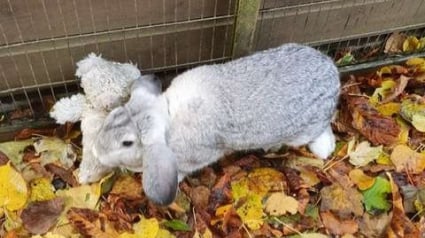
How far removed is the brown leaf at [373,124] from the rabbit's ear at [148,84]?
113cm

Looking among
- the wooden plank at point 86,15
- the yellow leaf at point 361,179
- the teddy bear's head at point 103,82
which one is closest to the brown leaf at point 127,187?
the teddy bear's head at point 103,82

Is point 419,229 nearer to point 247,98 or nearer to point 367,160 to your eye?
point 367,160

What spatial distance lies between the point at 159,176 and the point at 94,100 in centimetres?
57

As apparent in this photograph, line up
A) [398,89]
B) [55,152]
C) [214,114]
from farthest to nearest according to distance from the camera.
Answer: [398,89] → [55,152] → [214,114]

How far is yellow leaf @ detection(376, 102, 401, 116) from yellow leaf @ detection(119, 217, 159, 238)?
1406 mm

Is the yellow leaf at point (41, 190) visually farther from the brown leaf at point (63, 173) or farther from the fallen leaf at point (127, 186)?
the fallen leaf at point (127, 186)

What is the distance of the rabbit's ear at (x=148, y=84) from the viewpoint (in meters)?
2.70

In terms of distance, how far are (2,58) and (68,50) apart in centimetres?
31

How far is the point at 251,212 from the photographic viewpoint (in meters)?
2.85

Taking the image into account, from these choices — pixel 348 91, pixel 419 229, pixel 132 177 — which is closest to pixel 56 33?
pixel 132 177

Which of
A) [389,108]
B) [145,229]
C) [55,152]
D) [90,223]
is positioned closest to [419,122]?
[389,108]

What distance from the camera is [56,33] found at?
276 cm

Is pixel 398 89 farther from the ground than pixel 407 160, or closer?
farther from the ground

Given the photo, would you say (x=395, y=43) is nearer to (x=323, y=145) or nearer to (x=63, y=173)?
(x=323, y=145)
